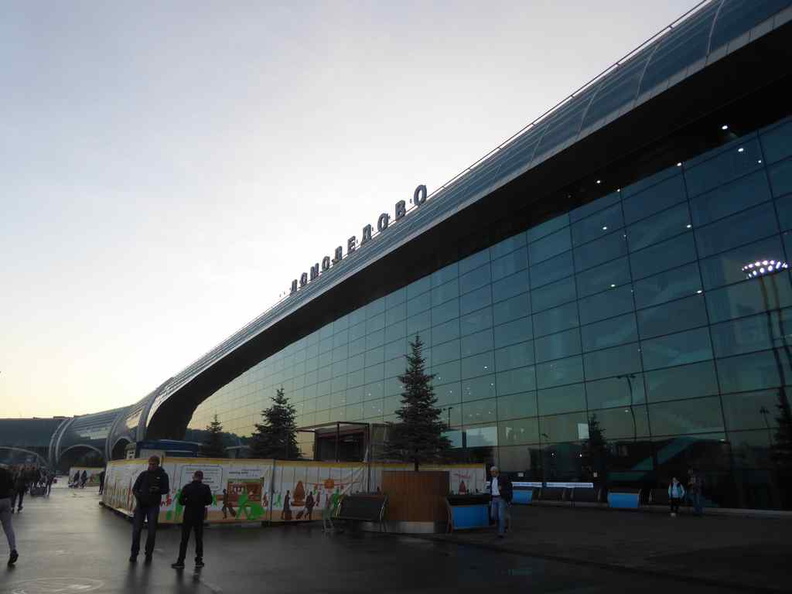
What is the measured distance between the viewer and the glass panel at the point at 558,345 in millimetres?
26062

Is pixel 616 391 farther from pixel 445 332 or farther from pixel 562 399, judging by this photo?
pixel 445 332

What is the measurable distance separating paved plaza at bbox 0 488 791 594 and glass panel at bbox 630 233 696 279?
10193 mm

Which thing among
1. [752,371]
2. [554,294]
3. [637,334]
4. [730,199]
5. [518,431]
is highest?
[730,199]

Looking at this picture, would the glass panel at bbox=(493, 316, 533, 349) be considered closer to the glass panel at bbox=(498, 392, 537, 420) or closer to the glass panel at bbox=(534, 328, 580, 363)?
the glass panel at bbox=(534, 328, 580, 363)

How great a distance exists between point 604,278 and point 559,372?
4.83m

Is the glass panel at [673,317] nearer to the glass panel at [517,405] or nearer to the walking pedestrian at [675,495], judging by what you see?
the walking pedestrian at [675,495]

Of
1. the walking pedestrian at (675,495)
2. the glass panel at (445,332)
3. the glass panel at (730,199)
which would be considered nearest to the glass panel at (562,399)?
the walking pedestrian at (675,495)

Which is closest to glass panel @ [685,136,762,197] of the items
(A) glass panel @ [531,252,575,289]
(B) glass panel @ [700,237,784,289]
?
(B) glass panel @ [700,237,784,289]

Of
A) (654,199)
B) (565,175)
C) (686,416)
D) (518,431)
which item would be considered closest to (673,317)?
(686,416)

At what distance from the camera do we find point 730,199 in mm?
20781

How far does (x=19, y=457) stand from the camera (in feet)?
404

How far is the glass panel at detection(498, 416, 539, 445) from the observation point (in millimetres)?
27328

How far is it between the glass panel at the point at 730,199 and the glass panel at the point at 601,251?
3.39m

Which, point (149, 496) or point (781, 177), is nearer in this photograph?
point (149, 496)
